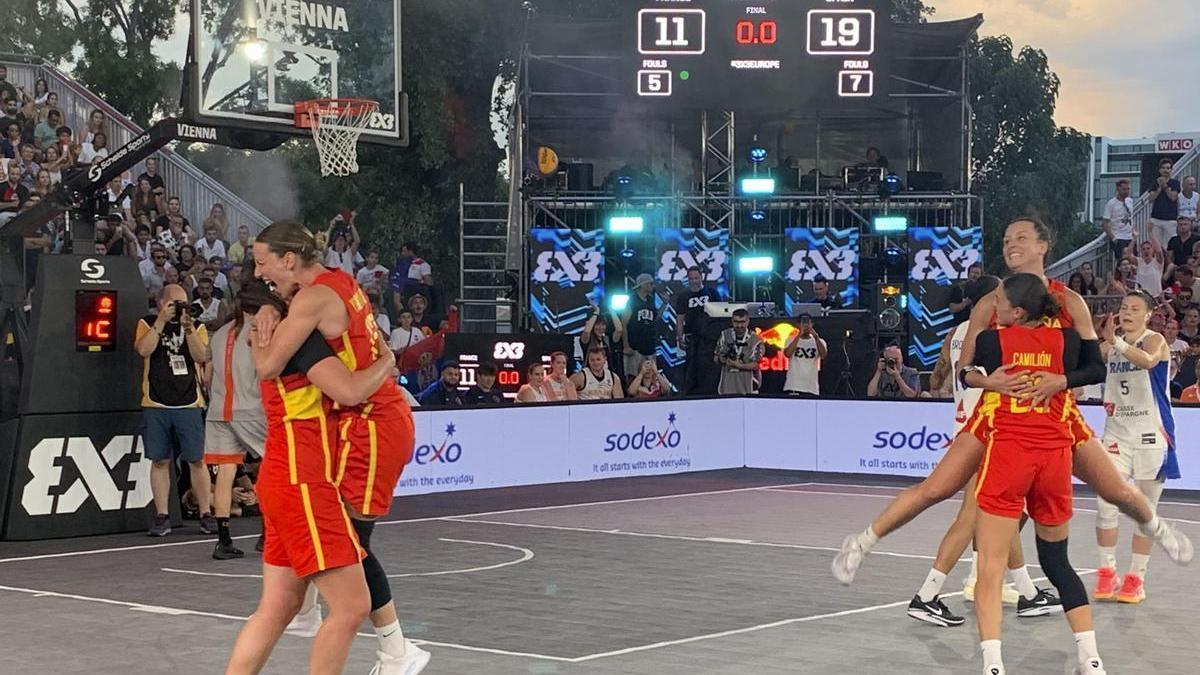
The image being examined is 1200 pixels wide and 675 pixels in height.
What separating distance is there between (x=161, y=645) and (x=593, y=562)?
4299 mm

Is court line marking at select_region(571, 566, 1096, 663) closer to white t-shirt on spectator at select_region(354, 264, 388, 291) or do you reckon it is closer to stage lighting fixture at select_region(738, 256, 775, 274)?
white t-shirt on spectator at select_region(354, 264, 388, 291)

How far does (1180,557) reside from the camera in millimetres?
9039

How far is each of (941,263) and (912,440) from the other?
6.57 meters

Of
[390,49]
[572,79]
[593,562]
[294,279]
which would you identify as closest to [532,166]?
[572,79]

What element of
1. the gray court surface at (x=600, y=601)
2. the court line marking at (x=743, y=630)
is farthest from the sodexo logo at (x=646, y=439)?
the court line marking at (x=743, y=630)

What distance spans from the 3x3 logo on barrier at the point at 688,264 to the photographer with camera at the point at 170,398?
12.4 m

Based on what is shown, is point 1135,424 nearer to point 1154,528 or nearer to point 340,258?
point 1154,528

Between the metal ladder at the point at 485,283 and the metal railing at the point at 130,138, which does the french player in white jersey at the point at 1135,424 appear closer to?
the metal ladder at the point at 485,283

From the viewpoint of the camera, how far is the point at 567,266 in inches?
1018

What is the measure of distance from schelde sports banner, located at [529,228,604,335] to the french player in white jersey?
14.5 m

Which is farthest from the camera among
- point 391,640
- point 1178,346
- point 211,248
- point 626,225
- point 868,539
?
point 626,225

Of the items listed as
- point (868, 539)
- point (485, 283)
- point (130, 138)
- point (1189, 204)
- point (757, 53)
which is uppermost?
point (757, 53)

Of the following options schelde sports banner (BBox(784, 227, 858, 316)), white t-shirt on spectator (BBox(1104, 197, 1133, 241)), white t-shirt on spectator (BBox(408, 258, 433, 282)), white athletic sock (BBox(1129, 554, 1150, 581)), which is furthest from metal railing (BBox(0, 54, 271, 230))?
white athletic sock (BBox(1129, 554, 1150, 581))

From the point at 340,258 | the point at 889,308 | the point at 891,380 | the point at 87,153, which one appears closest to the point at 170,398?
the point at 87,153
